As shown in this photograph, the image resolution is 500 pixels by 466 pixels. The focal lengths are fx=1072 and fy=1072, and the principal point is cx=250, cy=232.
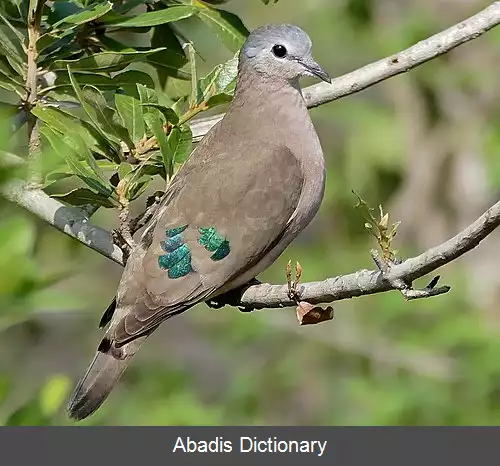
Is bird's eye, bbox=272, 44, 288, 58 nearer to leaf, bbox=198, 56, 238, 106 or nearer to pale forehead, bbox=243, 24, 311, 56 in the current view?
pale forehead, bbox=243, 24, 311, 56

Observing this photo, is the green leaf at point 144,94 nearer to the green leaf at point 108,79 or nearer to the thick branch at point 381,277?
the green leaf at point 108,79

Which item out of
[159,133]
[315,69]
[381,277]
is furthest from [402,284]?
[315,69]

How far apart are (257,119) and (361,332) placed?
2455 mm

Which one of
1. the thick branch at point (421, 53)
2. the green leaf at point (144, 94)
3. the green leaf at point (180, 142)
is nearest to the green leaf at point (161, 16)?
the green leaf at point (144, 94)

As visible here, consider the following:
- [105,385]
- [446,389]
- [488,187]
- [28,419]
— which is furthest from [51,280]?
[488,187]

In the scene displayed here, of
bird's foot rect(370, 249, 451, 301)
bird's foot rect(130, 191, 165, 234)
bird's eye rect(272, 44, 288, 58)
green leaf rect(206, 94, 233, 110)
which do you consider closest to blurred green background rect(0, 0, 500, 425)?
bird's eye rect(272, 44, 288, 58)

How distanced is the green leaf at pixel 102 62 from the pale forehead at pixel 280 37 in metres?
0.83

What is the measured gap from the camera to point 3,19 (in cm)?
295

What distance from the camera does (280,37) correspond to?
12.6ft

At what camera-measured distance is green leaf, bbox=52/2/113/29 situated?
2914 mm

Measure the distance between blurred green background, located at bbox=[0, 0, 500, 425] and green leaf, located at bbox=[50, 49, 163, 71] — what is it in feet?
5.77

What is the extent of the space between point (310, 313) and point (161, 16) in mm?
971

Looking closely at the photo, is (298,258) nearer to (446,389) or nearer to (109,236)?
(446,389)

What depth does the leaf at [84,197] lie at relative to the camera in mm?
2914
